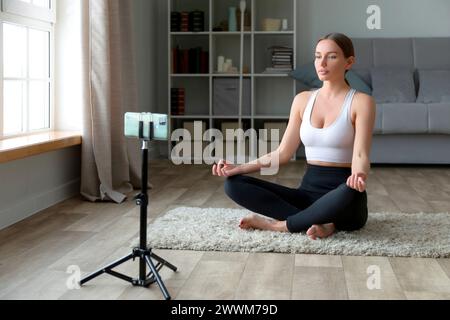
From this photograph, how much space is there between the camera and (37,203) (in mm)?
3766

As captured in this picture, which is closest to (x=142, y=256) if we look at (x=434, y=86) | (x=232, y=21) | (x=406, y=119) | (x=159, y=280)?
(x=159, y=280)

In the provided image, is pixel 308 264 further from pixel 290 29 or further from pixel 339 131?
pixel 290 29

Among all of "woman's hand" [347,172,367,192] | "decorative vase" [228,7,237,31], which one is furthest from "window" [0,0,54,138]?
"decorative vase" [228,7,237,31]

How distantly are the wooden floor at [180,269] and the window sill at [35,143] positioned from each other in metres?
0.33

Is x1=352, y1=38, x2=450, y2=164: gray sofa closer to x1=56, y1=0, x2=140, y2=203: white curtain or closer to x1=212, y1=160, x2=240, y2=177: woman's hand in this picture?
x1=56, y1=0, x2=140, y2=203: white curtain

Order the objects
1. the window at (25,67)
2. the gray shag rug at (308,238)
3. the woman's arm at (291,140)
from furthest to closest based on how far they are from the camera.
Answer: the window at (25,67), the woman's arm at (291,140), the gray shag rug at (308,238)

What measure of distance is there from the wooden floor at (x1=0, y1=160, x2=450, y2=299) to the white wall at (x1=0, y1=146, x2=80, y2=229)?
7 centimetres

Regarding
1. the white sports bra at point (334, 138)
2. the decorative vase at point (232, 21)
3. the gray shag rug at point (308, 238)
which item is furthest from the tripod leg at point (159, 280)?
the decorative vase at point (232, 21)

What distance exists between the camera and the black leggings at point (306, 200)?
117 inches

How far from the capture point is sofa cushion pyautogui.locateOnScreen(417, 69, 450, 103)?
19.5 ft

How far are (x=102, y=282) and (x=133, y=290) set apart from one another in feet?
0.48

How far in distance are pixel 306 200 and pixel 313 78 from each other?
3.17 meters

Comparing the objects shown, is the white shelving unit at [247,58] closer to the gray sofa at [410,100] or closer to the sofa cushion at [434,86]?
the gray sofa at [410,100]

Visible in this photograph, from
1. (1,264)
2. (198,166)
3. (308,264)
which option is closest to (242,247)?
(308,264)
